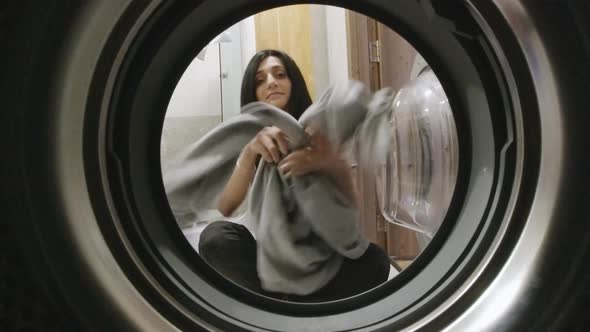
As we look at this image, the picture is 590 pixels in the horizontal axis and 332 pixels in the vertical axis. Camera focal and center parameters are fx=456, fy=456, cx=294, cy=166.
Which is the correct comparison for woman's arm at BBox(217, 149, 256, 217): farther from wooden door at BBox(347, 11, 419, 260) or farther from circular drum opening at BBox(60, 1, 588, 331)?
circular drum opening at BBox(60, 1, 588, 331)

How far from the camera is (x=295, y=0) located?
0.69m

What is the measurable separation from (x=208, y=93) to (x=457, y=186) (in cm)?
114

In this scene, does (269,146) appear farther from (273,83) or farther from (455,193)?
(455,193)

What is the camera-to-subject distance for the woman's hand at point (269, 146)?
99 cm

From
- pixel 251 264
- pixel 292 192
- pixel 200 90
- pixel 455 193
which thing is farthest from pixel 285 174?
pixel 200 90

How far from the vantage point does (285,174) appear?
1.00m

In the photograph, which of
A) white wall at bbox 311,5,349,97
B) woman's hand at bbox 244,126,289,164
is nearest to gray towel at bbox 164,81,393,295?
woman's hand at bbox 244,126,289,164

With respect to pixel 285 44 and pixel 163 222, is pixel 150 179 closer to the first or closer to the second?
pixel 163 222

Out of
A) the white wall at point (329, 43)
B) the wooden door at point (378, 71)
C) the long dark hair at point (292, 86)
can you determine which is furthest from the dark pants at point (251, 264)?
the white wall at point (329, 43)

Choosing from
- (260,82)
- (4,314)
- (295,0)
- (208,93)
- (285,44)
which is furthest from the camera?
(208,93)

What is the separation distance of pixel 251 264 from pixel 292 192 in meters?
0.19

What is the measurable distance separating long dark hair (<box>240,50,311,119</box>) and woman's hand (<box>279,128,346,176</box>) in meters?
0.15

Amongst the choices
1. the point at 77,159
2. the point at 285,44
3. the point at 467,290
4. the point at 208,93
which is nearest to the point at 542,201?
the point at 467,290

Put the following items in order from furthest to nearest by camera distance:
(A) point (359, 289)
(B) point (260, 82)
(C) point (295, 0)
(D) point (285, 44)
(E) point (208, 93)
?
(E) point (208, 93), (D) point (285, 44), (B) point (260, 82), (A) point (359, 289), (C) point (295, 0)
